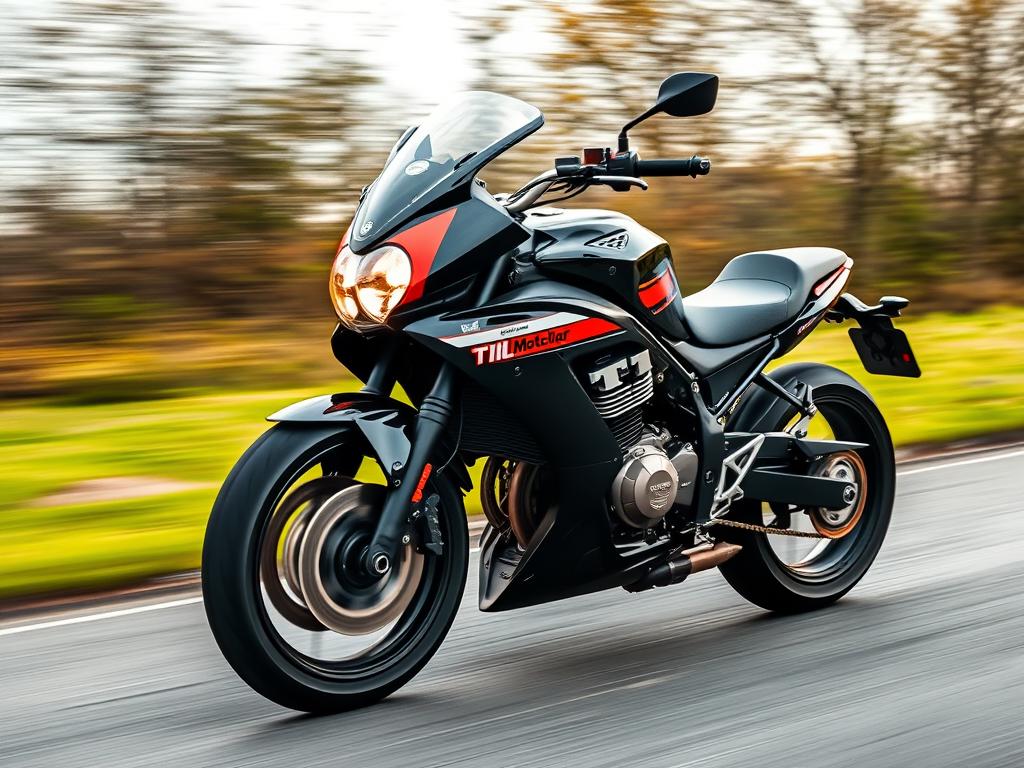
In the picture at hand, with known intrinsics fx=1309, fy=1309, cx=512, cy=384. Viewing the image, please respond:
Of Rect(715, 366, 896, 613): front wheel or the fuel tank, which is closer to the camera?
the fuel tank

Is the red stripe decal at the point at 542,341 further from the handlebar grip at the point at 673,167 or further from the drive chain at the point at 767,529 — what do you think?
the drive chain at the point at 767,529

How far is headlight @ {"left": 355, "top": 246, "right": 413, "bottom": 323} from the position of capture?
3.38 m

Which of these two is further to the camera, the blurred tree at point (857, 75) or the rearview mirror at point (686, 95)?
the blurred tree at point (857, 75)

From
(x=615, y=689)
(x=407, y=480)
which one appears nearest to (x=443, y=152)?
(x=407, y=480)

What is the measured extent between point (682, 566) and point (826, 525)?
827mm

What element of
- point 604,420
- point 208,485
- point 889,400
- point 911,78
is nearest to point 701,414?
point 604,420

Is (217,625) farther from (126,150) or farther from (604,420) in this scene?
(126,150)

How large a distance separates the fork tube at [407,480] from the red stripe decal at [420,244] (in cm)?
30

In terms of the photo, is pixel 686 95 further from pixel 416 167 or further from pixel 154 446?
pixel 154 446

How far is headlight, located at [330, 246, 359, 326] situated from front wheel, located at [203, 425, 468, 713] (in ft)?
1.04

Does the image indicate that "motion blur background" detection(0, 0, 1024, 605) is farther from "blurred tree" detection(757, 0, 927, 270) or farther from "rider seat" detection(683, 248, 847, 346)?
"rider seat" detection(683, 248, 847, 346)

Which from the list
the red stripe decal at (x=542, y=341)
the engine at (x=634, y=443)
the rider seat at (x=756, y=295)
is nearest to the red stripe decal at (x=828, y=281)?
the rider seat at (x=756, y=295)

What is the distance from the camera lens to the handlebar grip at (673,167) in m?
3.61

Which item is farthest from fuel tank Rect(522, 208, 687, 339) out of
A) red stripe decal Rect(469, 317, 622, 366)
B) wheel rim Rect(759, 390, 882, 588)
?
wheel rim Rect(759, 390, 882, 588)
